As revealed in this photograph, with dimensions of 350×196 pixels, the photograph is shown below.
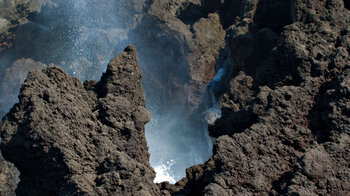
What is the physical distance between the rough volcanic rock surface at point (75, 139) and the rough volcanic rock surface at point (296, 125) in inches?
16.7

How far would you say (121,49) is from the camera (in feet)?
34.6

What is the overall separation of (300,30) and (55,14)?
8697 millimetres

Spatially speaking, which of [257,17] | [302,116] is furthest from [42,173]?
[257,17]

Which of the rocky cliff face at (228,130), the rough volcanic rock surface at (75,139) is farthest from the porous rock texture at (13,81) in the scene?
the rough volcanic rock surface at (75,139)

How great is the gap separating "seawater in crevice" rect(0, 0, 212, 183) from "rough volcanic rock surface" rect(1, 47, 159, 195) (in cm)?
479

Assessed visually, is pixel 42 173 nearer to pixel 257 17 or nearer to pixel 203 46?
pixel 257 17

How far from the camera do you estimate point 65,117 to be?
9.32ft

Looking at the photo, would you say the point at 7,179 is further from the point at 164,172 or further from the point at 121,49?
the point at 121,49

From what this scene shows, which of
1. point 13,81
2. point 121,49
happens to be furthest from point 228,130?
point 13,81

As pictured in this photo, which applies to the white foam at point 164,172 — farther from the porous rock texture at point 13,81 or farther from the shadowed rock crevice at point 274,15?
the porous rock texture at point 13,81

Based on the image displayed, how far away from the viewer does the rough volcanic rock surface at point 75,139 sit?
2602 mm

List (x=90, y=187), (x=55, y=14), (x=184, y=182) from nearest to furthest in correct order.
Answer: (x=90, y=187)
(x=184, y=182)
(x=55, y=14)

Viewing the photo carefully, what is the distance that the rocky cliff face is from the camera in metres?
2.57

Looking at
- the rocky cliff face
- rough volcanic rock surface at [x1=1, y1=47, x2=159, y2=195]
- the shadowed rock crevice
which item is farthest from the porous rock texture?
rough volcanic rock surface at [x1=1, y1=47, x2=159, y2=195]
